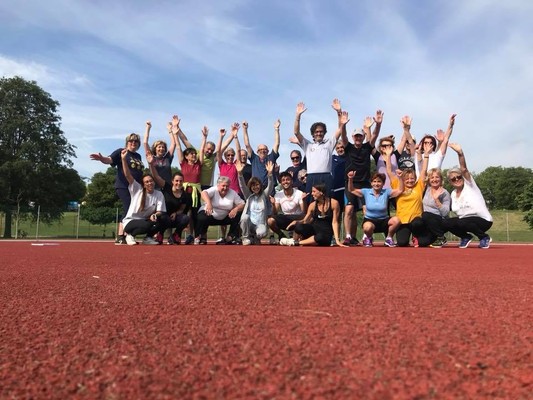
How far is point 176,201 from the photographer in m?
8.42

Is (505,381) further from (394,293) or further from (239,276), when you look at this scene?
(239,276)

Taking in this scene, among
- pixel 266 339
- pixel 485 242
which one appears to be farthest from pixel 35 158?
pixel 266 339

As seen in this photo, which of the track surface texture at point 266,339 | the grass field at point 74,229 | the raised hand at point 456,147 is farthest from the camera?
the grass field at point 74,229

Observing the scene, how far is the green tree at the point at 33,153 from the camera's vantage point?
96.2ft

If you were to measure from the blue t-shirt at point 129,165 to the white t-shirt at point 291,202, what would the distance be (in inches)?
104

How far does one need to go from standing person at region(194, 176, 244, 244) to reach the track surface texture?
539 centimetres

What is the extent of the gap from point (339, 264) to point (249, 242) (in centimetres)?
421

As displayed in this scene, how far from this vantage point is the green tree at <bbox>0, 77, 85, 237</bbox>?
1154 inches

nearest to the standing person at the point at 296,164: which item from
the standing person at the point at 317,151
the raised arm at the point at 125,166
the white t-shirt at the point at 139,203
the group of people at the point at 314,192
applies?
the group of people at the point at 314,192

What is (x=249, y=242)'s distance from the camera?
8320 millimetres

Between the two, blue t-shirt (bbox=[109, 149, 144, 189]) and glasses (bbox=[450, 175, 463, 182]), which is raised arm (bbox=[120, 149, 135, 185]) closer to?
blue t-shirt (bbox=[109, 149, 144, 189])

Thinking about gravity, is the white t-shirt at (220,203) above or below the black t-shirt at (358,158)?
below

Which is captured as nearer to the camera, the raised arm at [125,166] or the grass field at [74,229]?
the raised arm at [125,166]

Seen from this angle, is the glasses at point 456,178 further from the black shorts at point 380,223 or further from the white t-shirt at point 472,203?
the black shorts at point 380,223
